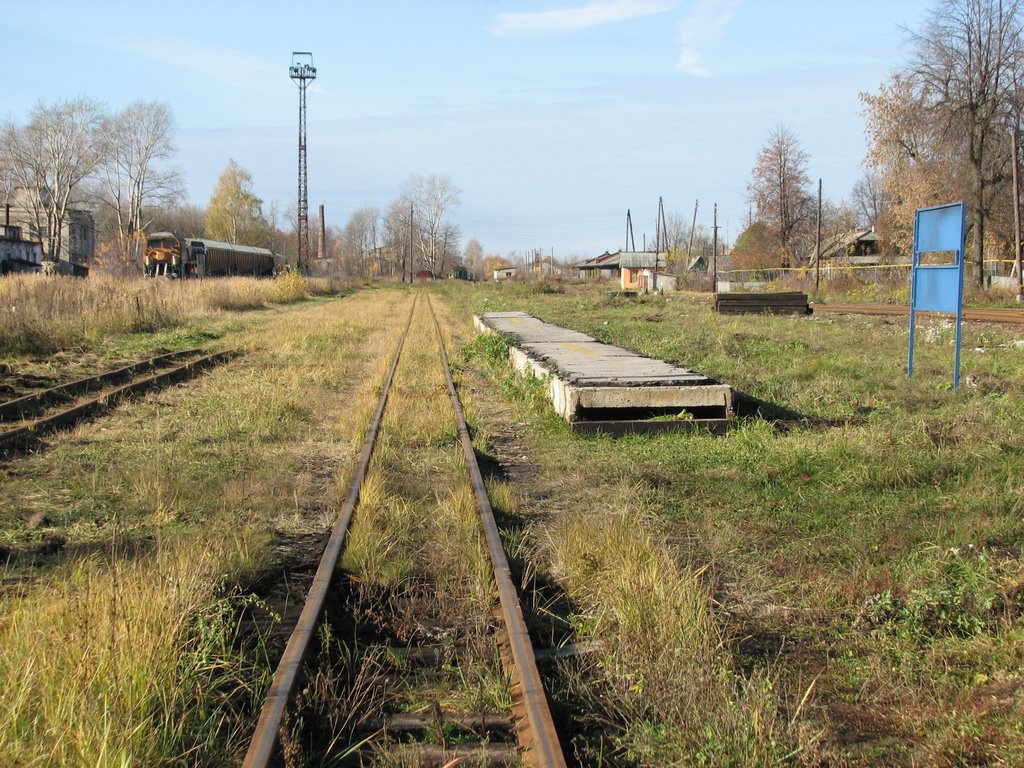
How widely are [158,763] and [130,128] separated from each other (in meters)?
85.9

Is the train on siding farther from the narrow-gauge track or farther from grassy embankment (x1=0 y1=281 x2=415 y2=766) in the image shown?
the narrow-gauge track

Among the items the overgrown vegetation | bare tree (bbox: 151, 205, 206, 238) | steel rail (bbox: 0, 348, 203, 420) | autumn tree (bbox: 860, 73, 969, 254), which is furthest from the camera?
bare tree (bbox: 151, 205, 206, 238)

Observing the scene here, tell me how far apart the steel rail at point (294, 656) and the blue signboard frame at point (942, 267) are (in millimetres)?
7882

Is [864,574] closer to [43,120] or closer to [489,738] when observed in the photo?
[489,738]

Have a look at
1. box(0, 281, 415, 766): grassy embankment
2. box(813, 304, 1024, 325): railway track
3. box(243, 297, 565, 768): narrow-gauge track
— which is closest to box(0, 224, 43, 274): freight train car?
box(813, 304, 1024, 325): railway track

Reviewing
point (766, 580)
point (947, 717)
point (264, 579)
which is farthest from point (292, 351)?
point (947, 717)

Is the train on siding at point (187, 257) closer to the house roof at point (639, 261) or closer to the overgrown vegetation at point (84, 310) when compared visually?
the overgrown vegetation at point (84, 310)

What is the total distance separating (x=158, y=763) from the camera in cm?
273

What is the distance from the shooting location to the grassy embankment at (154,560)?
2896 millimetres

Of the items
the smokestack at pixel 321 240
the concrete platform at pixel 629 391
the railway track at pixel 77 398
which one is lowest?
the railway track at pixel 77 398

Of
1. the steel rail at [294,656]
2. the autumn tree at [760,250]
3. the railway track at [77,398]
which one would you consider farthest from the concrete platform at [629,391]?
the autumn tree at [760,250]

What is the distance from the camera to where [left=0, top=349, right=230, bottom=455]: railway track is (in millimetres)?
8273

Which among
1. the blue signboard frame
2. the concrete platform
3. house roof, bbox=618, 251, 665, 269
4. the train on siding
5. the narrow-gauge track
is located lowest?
the narrow-gauge track

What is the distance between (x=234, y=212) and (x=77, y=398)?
9464 cm
